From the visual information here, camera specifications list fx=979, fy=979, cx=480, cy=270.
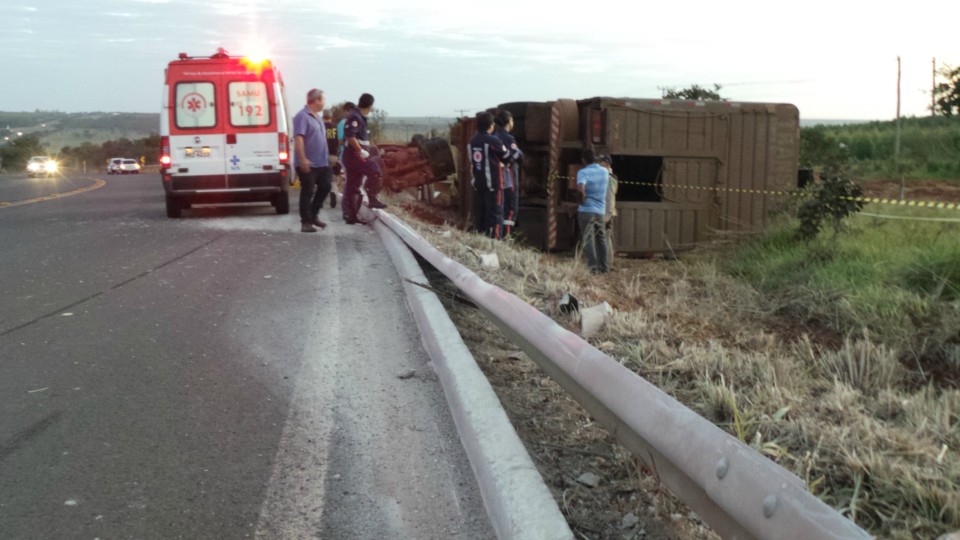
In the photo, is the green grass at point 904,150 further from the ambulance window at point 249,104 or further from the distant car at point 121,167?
the distant car at point 121,167

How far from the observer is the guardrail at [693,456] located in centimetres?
201

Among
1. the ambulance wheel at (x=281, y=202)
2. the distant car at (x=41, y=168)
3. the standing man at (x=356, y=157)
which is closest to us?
the standing man at (x=356, y=157)

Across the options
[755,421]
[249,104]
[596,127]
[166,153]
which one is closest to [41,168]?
[166,153]

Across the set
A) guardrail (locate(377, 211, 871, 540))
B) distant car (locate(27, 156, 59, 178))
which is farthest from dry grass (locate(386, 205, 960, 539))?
distant car (locate(27, 156, 59, 178))

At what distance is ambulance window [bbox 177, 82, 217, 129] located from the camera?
53.6 feet

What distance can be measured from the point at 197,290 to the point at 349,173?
614cm

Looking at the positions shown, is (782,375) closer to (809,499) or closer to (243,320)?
(809,499)

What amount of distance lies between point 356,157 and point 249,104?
3306mm

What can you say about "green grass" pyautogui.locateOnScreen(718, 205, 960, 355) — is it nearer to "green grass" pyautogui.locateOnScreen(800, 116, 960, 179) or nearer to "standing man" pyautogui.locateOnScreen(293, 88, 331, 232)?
"standing man" pyautogui.locateOnScreen(293, 88, 331, 232)

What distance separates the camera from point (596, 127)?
14.3m

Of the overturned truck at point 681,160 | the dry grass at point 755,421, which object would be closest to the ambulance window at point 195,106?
the overturned truck at point 681,160

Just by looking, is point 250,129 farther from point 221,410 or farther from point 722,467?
point 722,467

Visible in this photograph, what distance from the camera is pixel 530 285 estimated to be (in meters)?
7.72

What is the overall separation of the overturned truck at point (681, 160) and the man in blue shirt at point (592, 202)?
1333 mm
